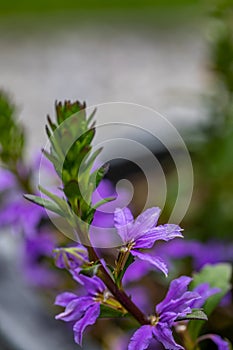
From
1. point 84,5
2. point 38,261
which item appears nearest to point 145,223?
point 38,261

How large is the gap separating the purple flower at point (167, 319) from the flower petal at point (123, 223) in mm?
44

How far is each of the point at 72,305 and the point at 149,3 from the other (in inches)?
75.6

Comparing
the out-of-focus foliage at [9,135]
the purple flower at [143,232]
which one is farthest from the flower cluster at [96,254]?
the out-of-focus foliage at [9,135]

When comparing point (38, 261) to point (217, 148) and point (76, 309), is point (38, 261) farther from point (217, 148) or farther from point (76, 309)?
point (76, 309)

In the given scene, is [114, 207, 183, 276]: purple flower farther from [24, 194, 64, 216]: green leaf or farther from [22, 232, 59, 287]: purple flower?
[22, 232, 59, 287]: purple flower

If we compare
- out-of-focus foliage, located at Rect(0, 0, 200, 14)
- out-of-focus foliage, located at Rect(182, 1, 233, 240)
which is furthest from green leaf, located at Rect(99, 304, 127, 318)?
out-of-focus foliage, located at Rect(0, 0, 200, 14)

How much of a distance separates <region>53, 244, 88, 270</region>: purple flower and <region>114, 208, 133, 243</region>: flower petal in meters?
0.04

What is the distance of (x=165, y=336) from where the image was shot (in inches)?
15.9

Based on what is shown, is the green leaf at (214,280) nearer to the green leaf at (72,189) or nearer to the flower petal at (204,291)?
the flower petal at (204,291)

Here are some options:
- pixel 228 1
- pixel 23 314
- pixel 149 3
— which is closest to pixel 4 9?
pixel 149 3

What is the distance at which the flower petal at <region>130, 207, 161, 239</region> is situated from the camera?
1.35ft

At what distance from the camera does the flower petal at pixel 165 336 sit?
1.30ft

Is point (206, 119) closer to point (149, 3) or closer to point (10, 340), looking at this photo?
point (10, 340)

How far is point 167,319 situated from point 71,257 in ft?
0.24
